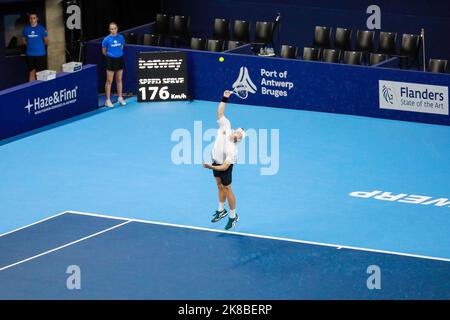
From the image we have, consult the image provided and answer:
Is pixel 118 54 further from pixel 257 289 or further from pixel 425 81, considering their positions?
pixel 257 289

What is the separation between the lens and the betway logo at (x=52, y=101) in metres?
28.8

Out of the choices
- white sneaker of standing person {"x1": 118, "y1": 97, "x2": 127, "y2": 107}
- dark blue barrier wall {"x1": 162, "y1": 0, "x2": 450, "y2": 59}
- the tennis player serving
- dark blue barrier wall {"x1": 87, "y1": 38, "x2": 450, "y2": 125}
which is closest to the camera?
the tennis player serving

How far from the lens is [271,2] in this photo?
36.0 meters

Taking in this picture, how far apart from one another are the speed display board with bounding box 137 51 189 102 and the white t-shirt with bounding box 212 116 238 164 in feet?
36.4

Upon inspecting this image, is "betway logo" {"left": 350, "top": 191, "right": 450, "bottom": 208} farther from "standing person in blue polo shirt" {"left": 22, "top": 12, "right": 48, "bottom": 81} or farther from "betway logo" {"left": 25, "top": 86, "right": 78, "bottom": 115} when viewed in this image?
"standing person in blue polo shirt" {"left": 22, "top": 12, "right": 48, "bottom": 81}

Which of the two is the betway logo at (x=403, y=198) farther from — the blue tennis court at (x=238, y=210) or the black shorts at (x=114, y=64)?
the black shorts at (x=114, y=64)

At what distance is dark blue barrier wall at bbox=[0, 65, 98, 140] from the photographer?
28.0m

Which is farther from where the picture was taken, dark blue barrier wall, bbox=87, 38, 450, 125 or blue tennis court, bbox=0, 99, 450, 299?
dark blue barrier wall, bbox=87, 38, 450, 125

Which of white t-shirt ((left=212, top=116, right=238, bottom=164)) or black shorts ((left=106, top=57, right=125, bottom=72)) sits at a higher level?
white t-shirt ((left=212, top=116, right=238, bottom=164))

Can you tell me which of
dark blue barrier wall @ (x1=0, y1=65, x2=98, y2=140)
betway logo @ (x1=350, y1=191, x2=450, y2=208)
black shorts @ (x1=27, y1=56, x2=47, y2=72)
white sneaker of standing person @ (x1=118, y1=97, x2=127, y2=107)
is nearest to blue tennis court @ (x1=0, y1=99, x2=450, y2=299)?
betway logo @ (x1=350, y1=191, x2=450, y2=208)

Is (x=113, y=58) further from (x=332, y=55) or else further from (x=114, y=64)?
(x=332, y=55)

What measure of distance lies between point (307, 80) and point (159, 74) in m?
4.34

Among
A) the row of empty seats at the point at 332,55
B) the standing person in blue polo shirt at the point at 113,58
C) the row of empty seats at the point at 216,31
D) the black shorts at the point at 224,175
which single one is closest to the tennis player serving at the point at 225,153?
the black shorts at the point at 224,175

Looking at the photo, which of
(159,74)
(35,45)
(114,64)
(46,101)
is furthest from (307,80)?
(35,45)
